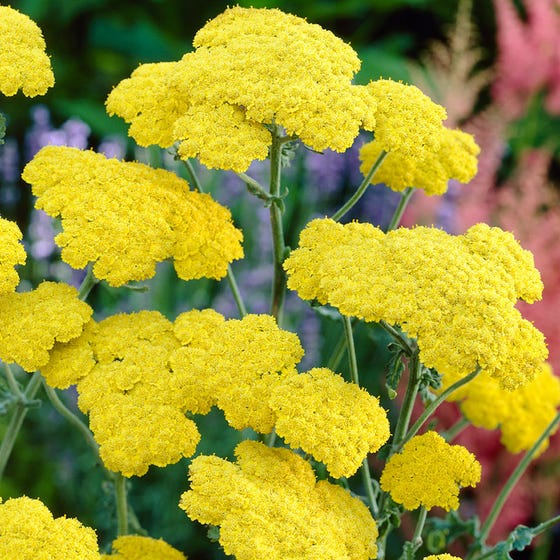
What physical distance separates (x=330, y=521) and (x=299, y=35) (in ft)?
1.74

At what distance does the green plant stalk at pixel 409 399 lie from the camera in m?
0.97

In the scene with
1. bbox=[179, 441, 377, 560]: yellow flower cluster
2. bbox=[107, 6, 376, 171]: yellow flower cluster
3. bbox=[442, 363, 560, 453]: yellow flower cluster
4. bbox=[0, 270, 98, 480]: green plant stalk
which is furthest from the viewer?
bbox=[442, 363, 560, 453]: yellow flower cluster

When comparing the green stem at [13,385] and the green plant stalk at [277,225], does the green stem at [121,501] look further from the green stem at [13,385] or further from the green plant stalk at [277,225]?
the green plant stalk at [277,225]

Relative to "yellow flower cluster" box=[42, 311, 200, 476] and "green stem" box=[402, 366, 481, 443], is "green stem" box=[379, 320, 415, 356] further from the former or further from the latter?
"yellow flower cluster" box=[42, 311, 200, 476]

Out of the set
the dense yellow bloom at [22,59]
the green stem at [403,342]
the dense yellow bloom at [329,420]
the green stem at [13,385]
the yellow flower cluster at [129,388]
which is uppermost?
the dense yellow bloom at [22,59]

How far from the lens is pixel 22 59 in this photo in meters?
0.99

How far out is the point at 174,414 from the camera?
0.91 m

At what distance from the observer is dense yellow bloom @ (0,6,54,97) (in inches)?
38.2

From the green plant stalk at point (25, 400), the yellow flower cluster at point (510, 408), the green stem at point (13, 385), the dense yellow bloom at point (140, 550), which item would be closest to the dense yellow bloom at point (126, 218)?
the green plant stalk at point (25, 400)

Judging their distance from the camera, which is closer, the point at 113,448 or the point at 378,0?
the point at 113,448

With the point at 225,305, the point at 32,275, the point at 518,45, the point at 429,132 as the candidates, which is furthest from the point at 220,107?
the point at 518,45

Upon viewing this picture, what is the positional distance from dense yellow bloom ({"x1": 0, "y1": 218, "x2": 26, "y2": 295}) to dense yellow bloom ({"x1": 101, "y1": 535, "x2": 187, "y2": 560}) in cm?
32

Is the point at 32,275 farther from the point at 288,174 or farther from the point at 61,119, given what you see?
the point at 61,119

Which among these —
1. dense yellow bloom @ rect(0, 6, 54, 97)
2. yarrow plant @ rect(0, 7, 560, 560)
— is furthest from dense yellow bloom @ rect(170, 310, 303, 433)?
dense yellow bloom @ rect(0, 6, 54, 97)
